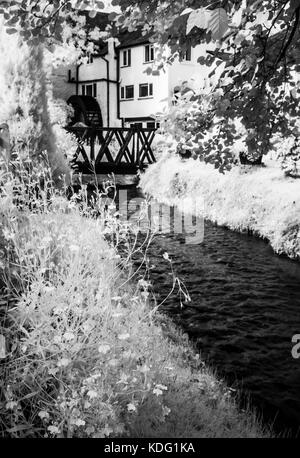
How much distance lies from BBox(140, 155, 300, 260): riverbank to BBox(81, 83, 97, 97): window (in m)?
22.1

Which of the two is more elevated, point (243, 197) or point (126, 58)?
point (126, 58)

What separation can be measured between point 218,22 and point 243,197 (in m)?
11.8

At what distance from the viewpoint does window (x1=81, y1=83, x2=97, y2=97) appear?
129ft

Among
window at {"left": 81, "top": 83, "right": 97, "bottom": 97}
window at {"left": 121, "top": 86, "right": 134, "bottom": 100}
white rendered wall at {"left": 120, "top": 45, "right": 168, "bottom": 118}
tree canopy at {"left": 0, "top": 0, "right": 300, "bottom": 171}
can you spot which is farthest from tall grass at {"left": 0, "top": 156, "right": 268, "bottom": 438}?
window at {"left": 81, "top": 83, "right": 97, "bottom": 97}

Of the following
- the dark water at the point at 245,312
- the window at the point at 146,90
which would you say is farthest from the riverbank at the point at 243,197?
the window at the point at 146,90

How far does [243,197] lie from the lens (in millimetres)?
13875

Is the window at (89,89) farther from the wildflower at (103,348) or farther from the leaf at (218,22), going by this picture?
the leaf at (218,22)

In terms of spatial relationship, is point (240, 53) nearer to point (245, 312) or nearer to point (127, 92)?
point (245, 312)

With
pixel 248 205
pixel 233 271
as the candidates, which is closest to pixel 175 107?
pixel 233 271

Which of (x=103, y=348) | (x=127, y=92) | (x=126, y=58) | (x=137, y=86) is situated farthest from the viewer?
(x=127, y=92)

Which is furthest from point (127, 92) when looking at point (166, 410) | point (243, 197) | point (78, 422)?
point (78, 422)

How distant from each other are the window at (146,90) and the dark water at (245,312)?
25.8 meters

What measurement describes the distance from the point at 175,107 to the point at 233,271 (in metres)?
5.08

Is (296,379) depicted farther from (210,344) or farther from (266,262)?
(266,262)
